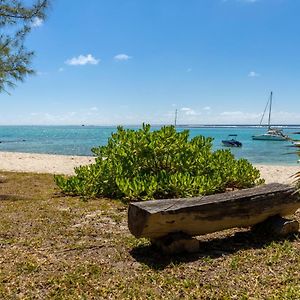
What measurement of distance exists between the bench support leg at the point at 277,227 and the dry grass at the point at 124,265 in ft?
0.60

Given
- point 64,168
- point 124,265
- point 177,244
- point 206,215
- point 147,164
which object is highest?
point 147,164

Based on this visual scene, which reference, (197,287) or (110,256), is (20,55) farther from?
(197,287)

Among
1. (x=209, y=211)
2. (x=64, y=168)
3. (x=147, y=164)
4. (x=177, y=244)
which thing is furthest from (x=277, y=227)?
(x=64, y=168)

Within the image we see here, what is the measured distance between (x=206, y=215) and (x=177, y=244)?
68 cm

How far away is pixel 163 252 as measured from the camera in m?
5.96

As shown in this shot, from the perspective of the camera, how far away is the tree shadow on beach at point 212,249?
5730 mm

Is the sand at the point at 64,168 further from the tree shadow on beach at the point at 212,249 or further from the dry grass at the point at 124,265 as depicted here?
the dry grass at the point at 124,265

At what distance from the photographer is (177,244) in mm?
5871

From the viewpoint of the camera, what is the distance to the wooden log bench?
18.6 feet

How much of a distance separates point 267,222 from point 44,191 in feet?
25.0

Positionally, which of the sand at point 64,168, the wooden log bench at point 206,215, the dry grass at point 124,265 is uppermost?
the wooden log bench at point 206,215

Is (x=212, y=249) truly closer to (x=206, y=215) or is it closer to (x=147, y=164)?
(x=206, y=215)

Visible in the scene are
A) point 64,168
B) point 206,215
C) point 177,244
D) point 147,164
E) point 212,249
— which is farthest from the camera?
point 64,168

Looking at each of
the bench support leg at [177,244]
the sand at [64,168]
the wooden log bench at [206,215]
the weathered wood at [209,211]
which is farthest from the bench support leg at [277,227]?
the sand at [64,168]
